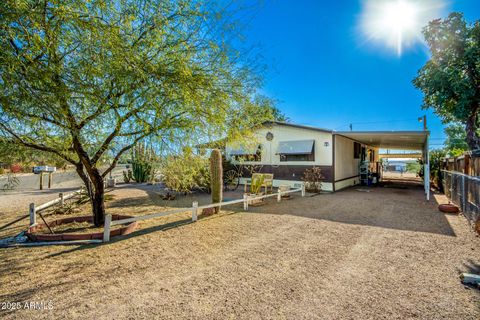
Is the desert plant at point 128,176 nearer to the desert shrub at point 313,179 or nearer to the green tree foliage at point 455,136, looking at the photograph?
the desert shrub at point 313,179

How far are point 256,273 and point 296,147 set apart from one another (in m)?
9.39

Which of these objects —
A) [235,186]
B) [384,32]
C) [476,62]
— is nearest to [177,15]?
[384,32]

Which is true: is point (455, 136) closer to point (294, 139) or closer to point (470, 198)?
point (294, 139)

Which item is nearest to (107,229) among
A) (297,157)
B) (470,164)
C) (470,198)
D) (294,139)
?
(470,198)

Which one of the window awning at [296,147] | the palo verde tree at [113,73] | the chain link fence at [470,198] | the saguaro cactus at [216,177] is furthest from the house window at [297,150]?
the palo verde tree at [113,73]

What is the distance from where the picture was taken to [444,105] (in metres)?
12.2

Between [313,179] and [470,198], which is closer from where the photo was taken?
[470,198]

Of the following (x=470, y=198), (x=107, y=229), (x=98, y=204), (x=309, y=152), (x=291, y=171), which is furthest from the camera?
(x=291, y=171)

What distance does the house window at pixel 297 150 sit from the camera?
37.8 feet

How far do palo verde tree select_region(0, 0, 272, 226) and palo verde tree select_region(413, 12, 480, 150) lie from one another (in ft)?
41.2

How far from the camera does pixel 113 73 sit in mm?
2633

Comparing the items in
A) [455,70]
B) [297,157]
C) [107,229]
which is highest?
[455,70]

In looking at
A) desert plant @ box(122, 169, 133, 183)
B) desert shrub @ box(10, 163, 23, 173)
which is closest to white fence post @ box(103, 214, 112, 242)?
desert shrub @ box(10, 163, 23, 173)

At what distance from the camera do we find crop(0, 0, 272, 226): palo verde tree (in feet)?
7.07
